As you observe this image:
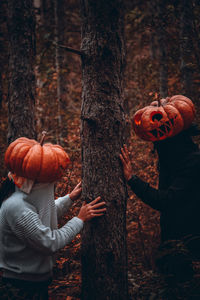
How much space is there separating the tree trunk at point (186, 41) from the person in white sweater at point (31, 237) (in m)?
3.71

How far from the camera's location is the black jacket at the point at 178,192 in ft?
8.20

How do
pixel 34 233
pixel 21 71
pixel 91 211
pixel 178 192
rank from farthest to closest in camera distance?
pixel 21 71, pixel 91 211, pixel 178 192, pixel 34 233

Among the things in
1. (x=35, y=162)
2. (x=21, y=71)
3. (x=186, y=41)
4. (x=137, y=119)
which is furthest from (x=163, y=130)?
(x=21, y=71)

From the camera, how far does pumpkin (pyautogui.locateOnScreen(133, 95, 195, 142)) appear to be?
264 centimetres

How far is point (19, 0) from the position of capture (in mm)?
5562

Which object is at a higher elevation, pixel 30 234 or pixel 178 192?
pixel 178 192

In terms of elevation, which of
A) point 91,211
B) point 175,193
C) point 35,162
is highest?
point 35,162

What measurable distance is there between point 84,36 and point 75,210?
268cm

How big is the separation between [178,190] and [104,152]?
2.81 feet

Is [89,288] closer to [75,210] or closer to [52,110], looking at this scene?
[75,210]

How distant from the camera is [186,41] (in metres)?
4.65

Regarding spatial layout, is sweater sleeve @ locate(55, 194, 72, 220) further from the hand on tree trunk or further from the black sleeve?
the black sleeve

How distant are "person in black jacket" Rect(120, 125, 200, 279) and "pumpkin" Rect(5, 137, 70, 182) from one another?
2.50ft

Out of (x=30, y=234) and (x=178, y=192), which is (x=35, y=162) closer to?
(x=30, y=234)
